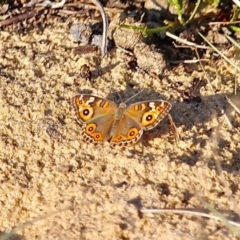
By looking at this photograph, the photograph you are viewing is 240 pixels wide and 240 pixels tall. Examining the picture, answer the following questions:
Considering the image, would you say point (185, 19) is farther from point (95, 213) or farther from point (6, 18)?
point (95, 213)

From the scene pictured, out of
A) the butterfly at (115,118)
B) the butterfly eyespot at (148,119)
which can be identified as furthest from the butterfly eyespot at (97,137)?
the butterfly eyespot at (148,119)

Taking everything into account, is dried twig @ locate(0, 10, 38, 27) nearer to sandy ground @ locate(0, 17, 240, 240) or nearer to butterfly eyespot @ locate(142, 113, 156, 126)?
sandy ground @ locate(0, 17, 240, 240)

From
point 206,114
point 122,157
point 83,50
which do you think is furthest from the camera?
point 83,50

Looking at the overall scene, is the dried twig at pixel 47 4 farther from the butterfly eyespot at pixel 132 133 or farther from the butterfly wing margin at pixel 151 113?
the butterfly eyespot at pixel 132 133

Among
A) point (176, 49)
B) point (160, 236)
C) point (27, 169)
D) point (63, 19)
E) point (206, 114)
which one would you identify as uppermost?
point (63, 19)

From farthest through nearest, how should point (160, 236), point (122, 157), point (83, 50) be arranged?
1. point (83, 50)
2. point (122, 157)
3. point (160, 236)

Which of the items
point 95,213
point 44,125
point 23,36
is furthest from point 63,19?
point 95,213

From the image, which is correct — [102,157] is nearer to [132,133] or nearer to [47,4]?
[132,133]
